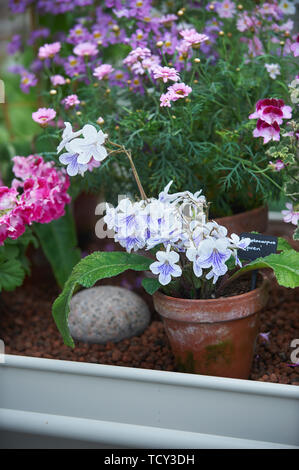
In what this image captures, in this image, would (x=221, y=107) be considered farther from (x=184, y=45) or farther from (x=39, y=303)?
(x=39, y=303)

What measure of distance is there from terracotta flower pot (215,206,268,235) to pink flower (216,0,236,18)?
0.53 meters

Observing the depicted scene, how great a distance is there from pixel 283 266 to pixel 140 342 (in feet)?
1.66

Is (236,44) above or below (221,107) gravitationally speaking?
above

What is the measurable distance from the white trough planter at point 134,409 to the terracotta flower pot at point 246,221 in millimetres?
441

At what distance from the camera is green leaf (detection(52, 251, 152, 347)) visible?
1094 mm

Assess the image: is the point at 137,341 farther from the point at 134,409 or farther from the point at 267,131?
the point at 267,131

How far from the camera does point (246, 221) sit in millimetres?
1418

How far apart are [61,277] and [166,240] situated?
664mm

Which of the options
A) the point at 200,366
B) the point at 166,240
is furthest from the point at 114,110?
the point at 200,366

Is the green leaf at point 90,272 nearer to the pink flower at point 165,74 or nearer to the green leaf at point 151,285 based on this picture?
the green leaf at point 151,285

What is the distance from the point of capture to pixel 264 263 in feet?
3.59

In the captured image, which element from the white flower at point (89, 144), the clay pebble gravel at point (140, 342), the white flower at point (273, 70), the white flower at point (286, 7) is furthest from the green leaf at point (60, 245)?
the white flower at point (286, 7)

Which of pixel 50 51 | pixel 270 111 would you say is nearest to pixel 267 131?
pixel 270 111
